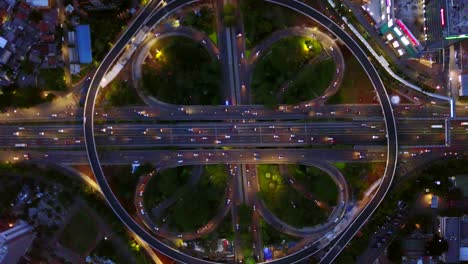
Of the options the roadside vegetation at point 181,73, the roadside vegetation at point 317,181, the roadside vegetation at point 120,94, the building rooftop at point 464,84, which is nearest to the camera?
the roadside vegetation at point 181,73

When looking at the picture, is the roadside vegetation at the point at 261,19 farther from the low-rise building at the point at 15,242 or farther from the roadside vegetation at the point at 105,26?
the low-rise building at the point at 15,242

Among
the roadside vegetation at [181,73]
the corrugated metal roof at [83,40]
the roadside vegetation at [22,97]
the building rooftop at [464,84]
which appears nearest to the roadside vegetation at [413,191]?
the building rooftop at [464,84]

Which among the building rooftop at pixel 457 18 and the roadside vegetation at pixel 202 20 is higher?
the roadside vegetation at pixel 202 20

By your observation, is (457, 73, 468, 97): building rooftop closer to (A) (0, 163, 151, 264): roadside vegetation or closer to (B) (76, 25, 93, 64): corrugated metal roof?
(A) (0, 163, 151, 264): roadside vegetation

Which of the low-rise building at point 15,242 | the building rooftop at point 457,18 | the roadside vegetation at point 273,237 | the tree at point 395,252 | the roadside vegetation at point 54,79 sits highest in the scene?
the building rooftop at point 457,18

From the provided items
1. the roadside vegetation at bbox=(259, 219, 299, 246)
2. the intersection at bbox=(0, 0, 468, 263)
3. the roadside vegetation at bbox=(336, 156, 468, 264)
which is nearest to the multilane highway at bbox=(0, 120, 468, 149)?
the intersection at bbox=(0, 0, 468, 263)

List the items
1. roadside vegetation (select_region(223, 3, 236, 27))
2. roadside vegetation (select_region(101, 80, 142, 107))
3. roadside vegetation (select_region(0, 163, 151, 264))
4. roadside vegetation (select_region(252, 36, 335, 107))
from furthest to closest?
1. roadside vegetation (select_region(101, 80, 142, 107))
2. roadside vegetation (select_region(0, 163, 151, 264))
3. roadside vegetation (select_region(252, 36, 335, 107))
4. roadside vegetation (select_region(223, 3, 236, 27))

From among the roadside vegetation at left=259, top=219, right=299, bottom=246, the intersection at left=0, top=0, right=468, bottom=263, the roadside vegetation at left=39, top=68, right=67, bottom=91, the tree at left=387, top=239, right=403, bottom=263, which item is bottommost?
the tree at left=387, top=239, right=403, bottom=263
